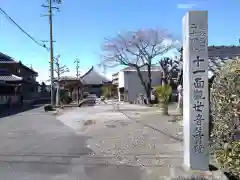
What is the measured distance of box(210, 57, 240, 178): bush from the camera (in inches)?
210

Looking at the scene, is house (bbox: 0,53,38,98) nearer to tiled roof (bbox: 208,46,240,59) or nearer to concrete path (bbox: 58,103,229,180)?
concrete path (bbox: 58,103,229,180)

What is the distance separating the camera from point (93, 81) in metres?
95.4

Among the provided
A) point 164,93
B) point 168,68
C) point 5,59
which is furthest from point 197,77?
point 5,59

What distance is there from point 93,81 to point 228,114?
297ft

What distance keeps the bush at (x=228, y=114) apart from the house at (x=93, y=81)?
85.7 metres

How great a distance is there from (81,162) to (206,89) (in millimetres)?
3879

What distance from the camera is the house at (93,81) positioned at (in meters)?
93.1

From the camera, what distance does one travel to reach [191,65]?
256 inches

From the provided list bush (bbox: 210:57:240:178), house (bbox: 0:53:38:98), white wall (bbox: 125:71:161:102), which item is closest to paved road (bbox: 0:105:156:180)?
bush (bbox: 210:57:240:178)

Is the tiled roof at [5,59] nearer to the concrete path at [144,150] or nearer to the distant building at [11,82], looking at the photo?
the distant building at [11,82]

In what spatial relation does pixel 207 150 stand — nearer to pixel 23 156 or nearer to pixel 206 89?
pixel 206 89

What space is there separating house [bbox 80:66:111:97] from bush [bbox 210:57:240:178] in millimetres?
85677

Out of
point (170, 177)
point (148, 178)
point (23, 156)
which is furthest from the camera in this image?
point (23, 156)

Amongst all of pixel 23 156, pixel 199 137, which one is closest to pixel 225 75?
pixel 199 137
